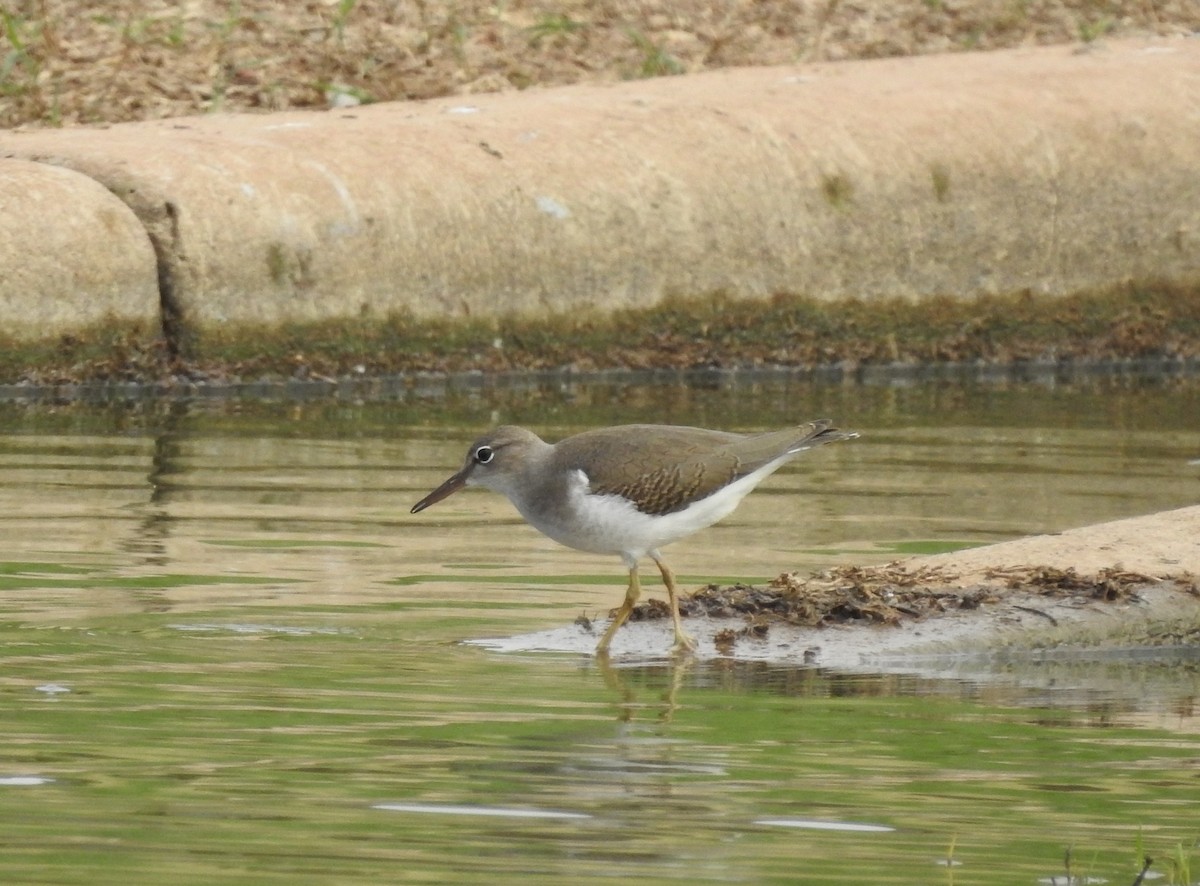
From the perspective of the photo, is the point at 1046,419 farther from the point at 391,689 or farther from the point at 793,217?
the point at 391,689

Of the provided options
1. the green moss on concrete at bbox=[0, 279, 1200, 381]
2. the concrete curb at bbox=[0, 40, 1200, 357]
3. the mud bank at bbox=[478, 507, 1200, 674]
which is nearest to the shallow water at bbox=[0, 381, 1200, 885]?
the mud bank at bbox=[478, 507, 1200, 674]

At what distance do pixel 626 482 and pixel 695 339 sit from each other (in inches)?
236

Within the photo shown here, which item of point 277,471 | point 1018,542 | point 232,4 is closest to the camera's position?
point 1018,542

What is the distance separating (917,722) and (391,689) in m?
1.25

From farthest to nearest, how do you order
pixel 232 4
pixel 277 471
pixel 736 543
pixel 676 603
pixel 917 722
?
pixel 232 4 < pixel 277 471 < pixel 736 543 < pixel 676 603 < pixel 917 722

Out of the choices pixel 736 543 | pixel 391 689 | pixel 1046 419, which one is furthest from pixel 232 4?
pixel 391 689

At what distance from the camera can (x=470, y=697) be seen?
21.4ft

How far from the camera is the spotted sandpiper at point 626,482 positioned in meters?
7.69

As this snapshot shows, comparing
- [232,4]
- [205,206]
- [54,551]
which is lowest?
[54,551]

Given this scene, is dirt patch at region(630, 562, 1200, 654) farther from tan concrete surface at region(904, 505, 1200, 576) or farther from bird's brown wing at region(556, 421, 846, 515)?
bird's brown wing at region(556, 421, 846, 515)

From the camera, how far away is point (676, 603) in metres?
7.56

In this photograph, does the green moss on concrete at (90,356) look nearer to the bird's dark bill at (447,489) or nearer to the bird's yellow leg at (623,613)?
the bird's dark bill at (447,489)

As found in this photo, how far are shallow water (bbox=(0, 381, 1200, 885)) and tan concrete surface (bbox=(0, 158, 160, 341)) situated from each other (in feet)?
1.50

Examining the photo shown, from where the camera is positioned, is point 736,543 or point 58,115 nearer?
point 736,543
